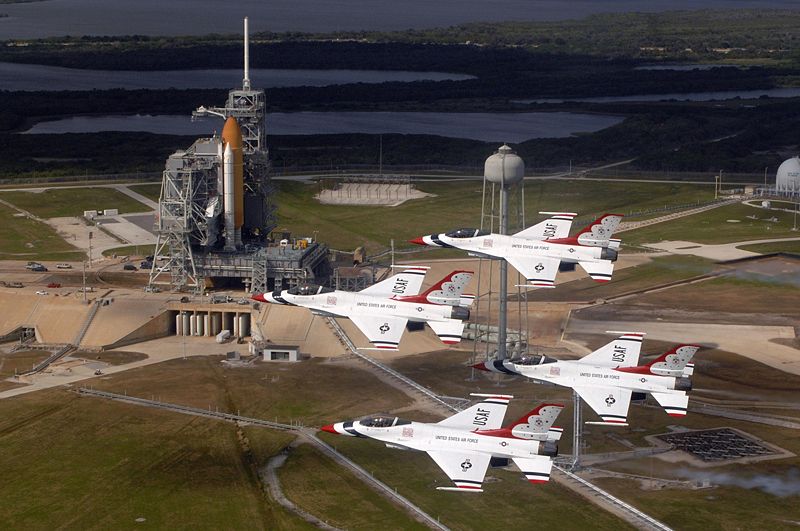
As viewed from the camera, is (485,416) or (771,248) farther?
(771,248)

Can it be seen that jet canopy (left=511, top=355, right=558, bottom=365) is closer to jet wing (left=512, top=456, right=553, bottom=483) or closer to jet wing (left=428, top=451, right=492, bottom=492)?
jet wing (left=428, top=451, right=492, bottom=492)

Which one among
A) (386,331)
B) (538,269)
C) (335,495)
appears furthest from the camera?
(538,269)

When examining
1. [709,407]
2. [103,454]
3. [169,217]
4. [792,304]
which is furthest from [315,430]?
[792,304]

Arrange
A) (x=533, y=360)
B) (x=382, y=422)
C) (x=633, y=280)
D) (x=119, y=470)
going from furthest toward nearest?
1. (x=633, y=280)
2. (x=533, y=360)
3. (x=119, y=470)
4. (x=382, y=422)

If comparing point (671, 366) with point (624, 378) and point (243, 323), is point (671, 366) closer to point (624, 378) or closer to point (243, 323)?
point (624, 378)

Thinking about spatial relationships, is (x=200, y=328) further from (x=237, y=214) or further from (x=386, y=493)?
(x=386, y=493)

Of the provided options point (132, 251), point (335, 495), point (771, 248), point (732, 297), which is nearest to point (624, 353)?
point (335, 495)
